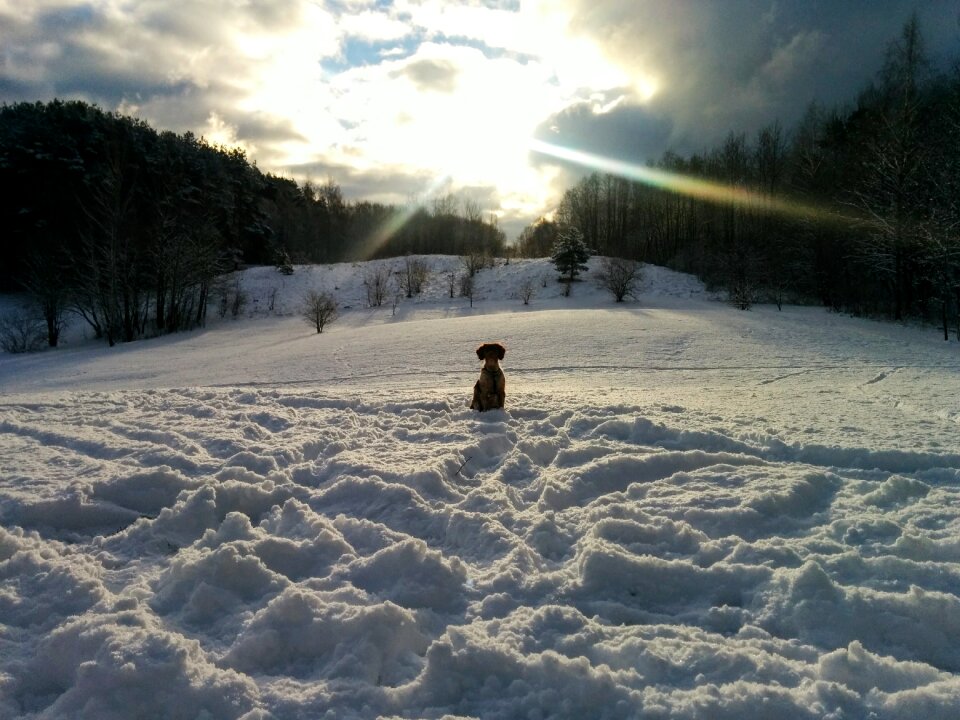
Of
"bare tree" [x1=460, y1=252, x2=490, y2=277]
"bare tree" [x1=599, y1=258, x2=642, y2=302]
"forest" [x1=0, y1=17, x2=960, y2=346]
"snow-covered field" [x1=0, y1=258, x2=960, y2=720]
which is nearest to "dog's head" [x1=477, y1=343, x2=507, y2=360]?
"snow-covered field" [x1=0, y1=258, x2=960, y2=720]

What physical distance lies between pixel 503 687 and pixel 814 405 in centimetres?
646

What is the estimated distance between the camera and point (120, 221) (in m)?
28.6

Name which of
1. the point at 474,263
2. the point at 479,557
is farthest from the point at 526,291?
the point at 479,557

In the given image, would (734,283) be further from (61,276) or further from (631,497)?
(61,276)

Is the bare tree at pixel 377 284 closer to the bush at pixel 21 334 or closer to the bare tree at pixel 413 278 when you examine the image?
the bare tree at pixel 413 278

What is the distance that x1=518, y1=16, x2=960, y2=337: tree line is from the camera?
2355 centimetres

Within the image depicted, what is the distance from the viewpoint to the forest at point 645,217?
80.4 feet

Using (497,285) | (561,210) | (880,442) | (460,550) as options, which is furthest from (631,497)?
(561,210)

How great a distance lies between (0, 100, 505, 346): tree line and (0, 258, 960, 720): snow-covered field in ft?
87.2

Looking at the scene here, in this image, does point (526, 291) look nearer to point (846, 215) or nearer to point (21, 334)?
point (846, 215)

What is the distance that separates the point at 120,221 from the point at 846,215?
42.1 m

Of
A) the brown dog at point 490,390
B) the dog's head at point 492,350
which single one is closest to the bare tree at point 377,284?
the dog's head at point 492,350

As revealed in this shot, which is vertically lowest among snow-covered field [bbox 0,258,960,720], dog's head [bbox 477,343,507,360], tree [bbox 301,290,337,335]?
snow-covered field [bbox 0,258,960,720]

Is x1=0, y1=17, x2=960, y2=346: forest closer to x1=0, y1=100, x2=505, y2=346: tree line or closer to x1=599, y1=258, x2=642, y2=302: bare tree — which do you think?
x1=0, y1=100, x2=505, y2=346: tree line
